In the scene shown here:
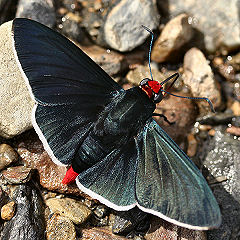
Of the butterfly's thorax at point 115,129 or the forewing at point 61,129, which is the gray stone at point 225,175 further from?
the forewing at point 61,129

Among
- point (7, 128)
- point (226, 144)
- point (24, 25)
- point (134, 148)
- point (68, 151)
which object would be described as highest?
point (24, 25)

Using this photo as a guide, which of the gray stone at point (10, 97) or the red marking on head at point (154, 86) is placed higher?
the gray stone at point (10, 97)

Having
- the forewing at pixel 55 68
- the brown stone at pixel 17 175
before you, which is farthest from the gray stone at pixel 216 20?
the brown stone at pixel 17 175

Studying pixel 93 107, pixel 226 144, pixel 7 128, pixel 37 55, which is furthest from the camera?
pixel 226 144

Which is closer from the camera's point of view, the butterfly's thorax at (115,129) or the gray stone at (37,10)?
the butterfly's thorax at (115,129)

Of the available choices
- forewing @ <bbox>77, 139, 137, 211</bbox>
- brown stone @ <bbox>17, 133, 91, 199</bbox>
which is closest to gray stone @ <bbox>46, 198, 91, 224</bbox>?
brown stone @ <bbox>17, 133, 91, 199</bbox>

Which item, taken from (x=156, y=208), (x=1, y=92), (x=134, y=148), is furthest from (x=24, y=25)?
(x=156, y=208)

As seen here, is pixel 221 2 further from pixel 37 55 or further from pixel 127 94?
pixel 37 55
